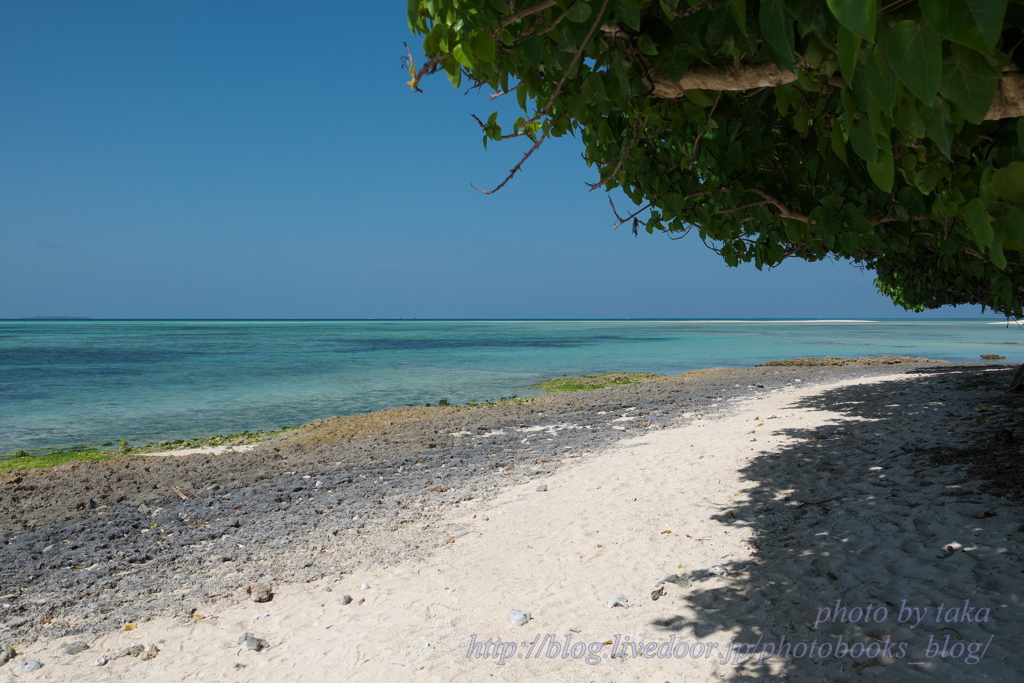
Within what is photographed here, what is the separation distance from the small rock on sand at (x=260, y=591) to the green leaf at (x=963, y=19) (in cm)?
593

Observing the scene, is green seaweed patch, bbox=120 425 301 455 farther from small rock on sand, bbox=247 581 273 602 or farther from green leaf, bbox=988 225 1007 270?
green leaf, bbox=988 225 1007 270

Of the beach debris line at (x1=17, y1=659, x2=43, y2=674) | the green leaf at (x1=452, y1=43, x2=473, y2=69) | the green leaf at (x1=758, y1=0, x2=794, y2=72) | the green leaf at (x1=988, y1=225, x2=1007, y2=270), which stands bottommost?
the beach debris line at (x1=17, y1=659, x2=43, y2=674)

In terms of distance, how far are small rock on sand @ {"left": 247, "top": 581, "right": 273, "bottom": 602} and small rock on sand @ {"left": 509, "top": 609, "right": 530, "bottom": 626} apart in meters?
2.36

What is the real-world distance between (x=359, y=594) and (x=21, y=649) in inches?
104

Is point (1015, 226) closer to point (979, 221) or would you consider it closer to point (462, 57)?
point (979, 221)

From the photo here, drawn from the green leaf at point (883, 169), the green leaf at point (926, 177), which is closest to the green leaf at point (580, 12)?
the green leaf at point (883, 169)

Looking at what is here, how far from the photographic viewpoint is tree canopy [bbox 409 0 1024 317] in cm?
131

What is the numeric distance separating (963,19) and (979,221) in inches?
27.6

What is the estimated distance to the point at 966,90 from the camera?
1412 millimetres

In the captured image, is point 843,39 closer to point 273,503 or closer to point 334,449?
point 273,503

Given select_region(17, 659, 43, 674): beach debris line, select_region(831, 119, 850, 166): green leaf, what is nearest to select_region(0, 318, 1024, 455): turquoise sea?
select_region(17, 659, 43, 674): beach debris line

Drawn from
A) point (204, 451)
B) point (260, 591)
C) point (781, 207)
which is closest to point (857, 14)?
point (781, 207)

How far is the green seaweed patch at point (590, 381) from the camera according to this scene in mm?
22875

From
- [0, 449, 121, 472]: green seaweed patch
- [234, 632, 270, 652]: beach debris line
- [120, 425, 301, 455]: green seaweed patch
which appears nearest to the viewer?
[234, 632, 270, 652]: beach debris line
